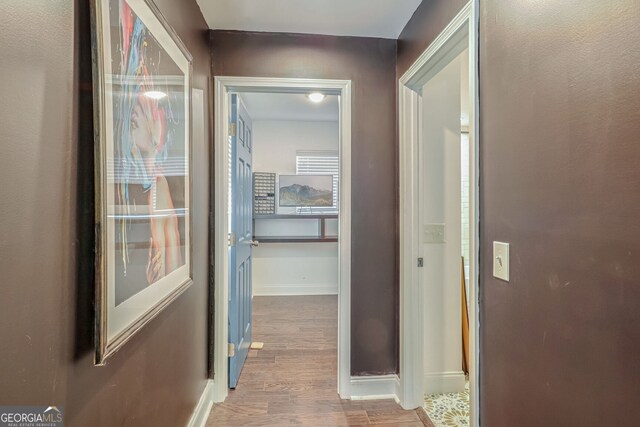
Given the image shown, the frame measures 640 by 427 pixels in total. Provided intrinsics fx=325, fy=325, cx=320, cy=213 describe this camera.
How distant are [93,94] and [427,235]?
6.32 feet

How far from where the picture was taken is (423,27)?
179cm

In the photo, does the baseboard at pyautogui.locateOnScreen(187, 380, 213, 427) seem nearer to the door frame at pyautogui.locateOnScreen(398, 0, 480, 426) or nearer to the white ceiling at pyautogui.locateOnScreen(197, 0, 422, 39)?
the door frame at pyautogui.locateOnScreen(398, 0, 480, 426)

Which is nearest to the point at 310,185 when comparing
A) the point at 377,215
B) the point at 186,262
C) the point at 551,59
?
the point at 377,215

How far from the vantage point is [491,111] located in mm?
1201

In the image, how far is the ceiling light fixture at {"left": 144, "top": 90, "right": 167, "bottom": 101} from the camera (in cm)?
108

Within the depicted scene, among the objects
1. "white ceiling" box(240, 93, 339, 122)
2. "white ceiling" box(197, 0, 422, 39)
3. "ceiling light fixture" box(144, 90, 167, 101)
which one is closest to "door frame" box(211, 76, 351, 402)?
"white ceiling" box(197, 0, 422, 39)

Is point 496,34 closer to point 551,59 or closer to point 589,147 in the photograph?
point 551,59

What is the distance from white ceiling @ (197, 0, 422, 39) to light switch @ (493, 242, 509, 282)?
144cm

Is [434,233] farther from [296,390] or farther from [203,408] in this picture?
[203,408]

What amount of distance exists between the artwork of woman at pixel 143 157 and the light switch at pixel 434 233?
1.54 metres

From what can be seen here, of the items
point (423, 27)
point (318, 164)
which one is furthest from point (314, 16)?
point (318, 164)

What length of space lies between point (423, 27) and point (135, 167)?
64.8 inches

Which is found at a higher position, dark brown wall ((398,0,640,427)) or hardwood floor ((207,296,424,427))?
dark brown wall ((398,0,640,427))

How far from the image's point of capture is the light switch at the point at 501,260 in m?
1.11
